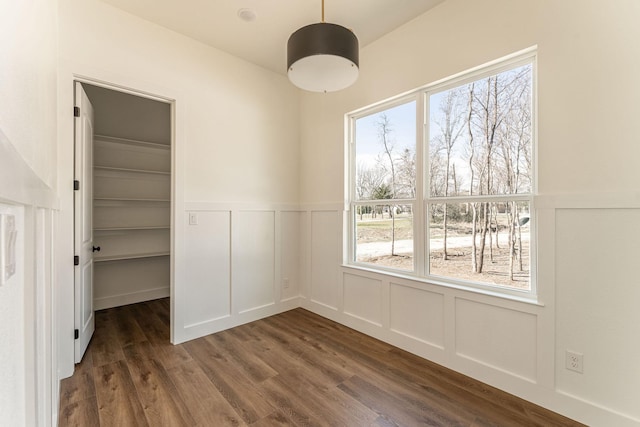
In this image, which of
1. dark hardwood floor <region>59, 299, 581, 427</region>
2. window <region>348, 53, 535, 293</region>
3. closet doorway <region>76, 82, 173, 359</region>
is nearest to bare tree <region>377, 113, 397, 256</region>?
window <region>348, 53, 535, 293</region>

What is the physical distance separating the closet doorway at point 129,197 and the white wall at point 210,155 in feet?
3.15

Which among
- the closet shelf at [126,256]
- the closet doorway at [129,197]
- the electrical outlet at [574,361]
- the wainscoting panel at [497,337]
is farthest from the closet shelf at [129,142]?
the electrical outlet at [574,361]

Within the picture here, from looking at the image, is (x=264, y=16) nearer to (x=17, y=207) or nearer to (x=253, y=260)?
(x=253, y=260)

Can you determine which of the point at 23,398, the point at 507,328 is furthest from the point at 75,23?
the point at 507,328

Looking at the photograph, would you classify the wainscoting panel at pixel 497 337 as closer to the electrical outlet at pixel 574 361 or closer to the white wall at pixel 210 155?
the electrical outlet at pixel 574 361

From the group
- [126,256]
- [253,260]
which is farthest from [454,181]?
[126,256]

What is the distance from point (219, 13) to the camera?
2.56m

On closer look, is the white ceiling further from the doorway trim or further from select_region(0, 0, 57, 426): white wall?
select_region(0, 0, 57, 426): white wall

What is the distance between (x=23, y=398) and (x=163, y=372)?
72.6 inches

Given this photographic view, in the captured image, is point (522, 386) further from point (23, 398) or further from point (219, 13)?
point (219, 13)

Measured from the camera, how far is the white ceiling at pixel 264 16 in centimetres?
245

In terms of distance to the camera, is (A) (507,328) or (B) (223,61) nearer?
(A) (507,328)

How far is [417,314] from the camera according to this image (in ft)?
8.51

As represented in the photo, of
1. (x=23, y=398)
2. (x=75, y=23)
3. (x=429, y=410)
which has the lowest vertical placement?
(x=429, y=410)
